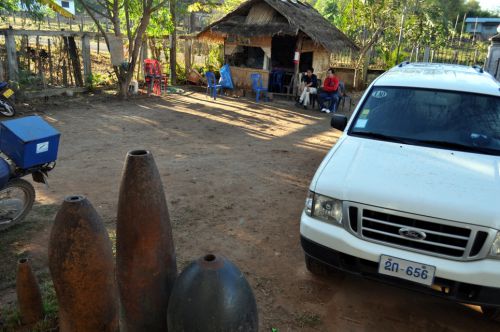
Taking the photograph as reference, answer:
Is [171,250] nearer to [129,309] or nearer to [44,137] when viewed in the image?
[129,309]

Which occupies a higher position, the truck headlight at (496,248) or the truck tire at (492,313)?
the truck headlight at (496,248)

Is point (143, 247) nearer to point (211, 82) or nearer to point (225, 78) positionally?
point (211, 82)

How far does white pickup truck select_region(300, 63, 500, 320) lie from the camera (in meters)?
2.70

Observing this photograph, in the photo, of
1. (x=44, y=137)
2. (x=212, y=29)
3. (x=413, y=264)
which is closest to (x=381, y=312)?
(x=413, y=264)

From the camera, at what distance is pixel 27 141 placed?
13.1 ft

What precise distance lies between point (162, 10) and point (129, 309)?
14370mm

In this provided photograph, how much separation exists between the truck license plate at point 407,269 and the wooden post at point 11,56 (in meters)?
11.4

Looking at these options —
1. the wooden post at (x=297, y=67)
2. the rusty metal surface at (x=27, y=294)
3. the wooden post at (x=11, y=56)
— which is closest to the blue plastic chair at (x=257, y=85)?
the wooden post at (x=297, y=67)

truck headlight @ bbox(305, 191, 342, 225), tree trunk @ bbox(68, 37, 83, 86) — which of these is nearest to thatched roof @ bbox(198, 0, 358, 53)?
tree trunk @ bbox(68, 37, 83, 86)

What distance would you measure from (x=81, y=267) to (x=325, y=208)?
5.86 ft

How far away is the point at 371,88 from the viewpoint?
4473mm

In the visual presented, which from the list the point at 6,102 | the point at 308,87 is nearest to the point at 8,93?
the point at 6,102

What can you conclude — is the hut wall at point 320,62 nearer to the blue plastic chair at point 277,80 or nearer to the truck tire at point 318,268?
the blue plastic chair at point 277,80

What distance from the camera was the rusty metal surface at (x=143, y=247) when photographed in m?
2.35
